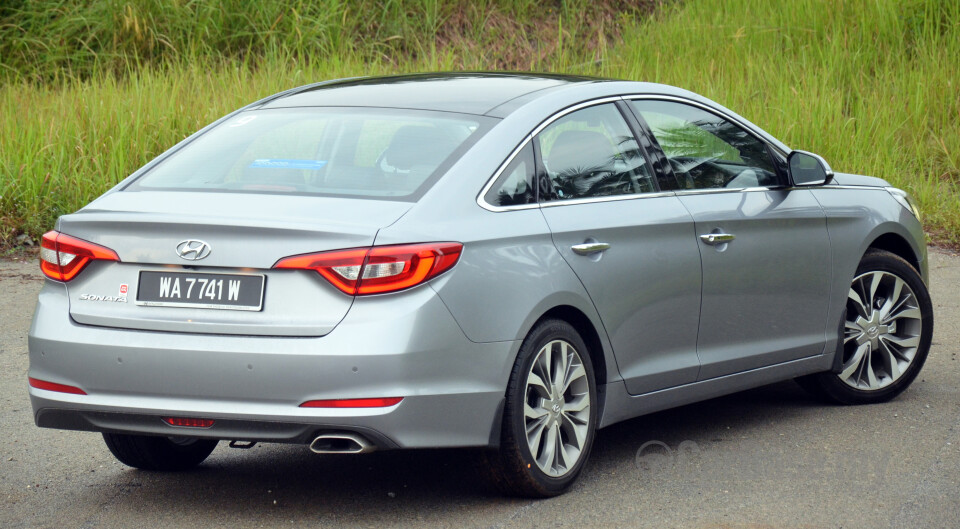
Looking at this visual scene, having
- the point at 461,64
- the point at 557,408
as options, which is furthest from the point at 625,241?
the point at 461,64

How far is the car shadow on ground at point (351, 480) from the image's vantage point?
15.5 ft

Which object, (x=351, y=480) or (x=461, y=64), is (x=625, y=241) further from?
(x=461, y=64)

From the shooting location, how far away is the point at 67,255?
14.8 feet

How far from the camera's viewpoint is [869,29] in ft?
52.9

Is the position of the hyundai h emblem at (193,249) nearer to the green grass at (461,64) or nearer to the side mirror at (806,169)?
the side mirror at (806,169)

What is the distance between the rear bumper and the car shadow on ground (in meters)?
0.45

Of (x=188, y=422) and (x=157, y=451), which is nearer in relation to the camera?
(x=188, y=422)

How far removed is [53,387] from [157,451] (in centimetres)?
85

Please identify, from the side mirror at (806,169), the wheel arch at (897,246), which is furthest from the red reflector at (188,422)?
the wheel arch at (897,246)

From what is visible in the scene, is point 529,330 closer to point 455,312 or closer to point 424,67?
point 455,312

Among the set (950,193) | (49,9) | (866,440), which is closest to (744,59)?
(950,193)

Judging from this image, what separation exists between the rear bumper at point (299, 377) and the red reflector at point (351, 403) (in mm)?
15

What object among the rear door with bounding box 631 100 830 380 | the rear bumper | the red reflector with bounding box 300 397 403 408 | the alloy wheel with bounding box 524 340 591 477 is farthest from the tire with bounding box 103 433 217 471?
the rear door with bounding box 631 100 830 380

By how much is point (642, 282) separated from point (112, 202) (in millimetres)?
1977
